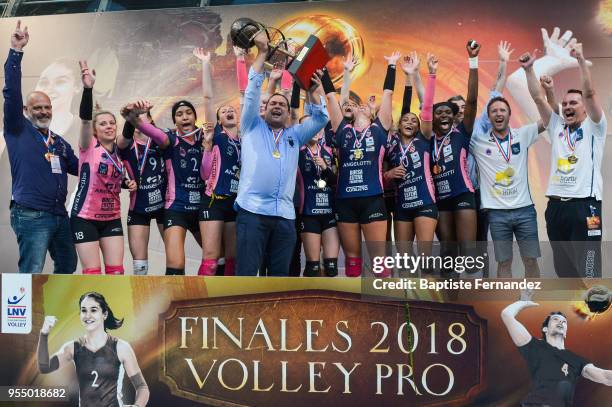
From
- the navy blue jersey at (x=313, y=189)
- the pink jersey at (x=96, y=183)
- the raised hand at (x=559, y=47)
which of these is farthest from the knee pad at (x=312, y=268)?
the raised hand at (x=559, y=47)

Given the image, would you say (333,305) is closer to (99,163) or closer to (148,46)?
(99,163)

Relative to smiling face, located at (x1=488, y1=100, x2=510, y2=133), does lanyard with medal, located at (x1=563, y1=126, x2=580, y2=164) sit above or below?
below

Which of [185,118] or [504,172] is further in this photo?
[185,118]

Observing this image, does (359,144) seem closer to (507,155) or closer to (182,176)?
(507,155)

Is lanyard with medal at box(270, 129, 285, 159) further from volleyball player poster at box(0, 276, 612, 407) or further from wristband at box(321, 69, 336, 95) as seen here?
volleyball player poster at box(0, 276, 612, 407)

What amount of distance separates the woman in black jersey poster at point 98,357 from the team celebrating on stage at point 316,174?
3.49 feet

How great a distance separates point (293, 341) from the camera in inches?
183

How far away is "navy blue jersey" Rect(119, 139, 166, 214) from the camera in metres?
6.16

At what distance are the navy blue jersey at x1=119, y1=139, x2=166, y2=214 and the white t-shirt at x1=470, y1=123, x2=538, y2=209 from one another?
96.1 inches

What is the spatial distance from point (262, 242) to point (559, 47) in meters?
3.78

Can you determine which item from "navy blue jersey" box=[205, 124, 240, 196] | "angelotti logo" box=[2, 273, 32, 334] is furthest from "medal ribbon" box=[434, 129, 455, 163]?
"angelotti logo" box=[2, 273, 32, 334]

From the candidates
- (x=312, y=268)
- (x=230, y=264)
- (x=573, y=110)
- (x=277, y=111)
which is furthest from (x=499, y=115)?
(x=230, y=264)

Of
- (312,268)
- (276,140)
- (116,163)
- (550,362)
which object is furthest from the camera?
(312,268)

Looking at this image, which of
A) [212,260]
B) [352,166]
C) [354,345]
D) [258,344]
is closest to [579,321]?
[354,345]
